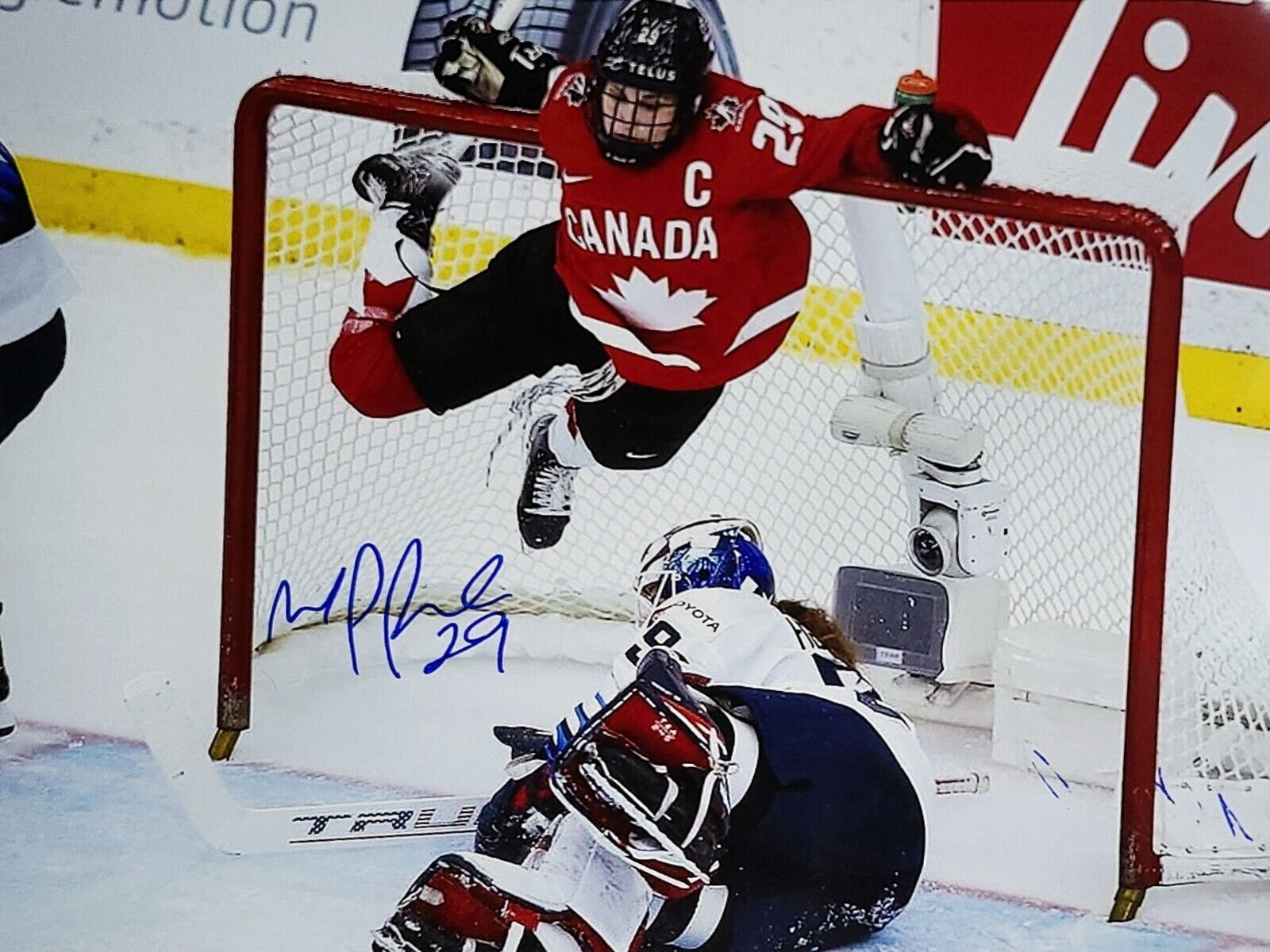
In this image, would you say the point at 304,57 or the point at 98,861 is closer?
the point at 98,861

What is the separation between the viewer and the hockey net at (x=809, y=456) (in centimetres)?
204

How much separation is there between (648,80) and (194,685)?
0.90 meters

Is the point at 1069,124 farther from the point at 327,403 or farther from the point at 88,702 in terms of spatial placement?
the point at 88,702

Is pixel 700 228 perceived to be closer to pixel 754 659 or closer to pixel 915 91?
pixel 915 91

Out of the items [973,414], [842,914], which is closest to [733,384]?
[973,414]

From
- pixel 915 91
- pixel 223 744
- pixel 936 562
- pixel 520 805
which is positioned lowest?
pixel 223 744

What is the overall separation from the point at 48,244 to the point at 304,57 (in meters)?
0.40

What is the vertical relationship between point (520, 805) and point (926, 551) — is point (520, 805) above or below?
below

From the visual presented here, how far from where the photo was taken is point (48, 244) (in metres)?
2.33

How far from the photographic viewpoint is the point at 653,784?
1.65 meters

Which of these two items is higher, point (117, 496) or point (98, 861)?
point (117, 496)

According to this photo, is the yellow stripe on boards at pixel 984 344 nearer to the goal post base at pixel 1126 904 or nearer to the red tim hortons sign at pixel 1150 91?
the red tim hortons sign at pixel 1150 91
